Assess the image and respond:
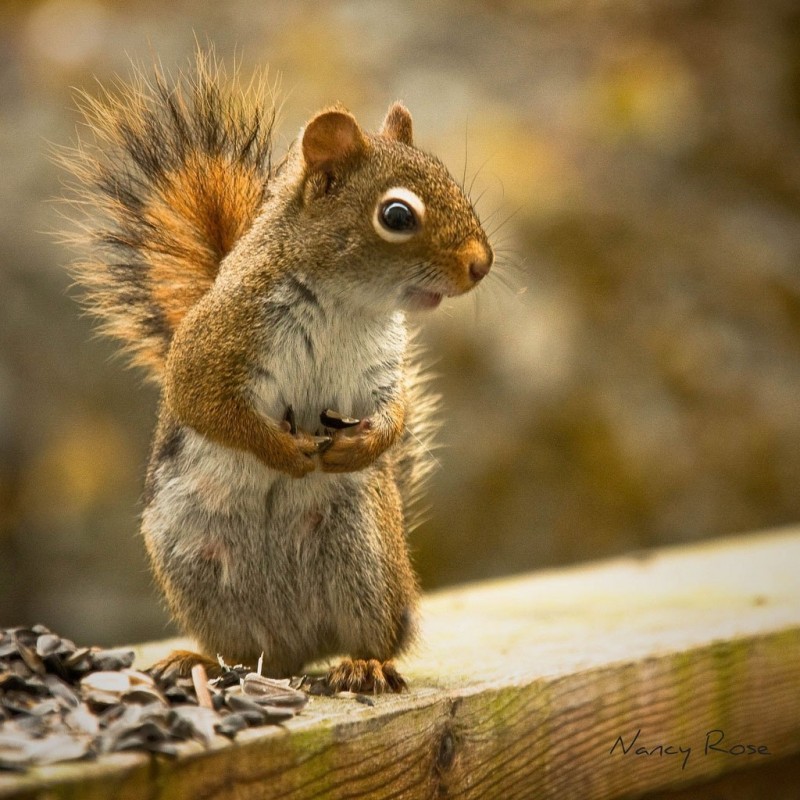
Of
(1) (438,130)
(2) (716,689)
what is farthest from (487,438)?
(2) (716,689)

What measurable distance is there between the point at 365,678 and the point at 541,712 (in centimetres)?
26

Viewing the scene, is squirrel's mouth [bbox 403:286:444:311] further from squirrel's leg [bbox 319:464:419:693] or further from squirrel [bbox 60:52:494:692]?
squirrel's leg [bbox 319:464:419:693]

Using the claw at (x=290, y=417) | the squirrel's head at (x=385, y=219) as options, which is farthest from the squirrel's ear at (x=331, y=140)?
the claw at (x=290, y=417)

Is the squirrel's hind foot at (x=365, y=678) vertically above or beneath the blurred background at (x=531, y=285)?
beneath

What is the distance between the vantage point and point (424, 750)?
4.89ft

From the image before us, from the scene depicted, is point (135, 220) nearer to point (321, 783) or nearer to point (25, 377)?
point (321, 783)

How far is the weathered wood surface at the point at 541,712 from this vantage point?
127 centimetres

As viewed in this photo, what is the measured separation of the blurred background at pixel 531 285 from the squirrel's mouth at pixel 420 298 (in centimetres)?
170

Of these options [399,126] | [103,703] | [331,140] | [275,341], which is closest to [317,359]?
[275,341]

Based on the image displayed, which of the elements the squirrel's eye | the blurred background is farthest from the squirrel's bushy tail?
the blurred background

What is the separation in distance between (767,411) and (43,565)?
255cm

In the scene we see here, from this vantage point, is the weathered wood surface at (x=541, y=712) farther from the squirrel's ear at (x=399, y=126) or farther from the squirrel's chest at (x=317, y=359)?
the squirrel's ear at (x=399, y=126)

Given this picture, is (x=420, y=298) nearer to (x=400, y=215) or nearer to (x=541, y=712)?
(x=400, y=215)

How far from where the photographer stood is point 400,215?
162cm
